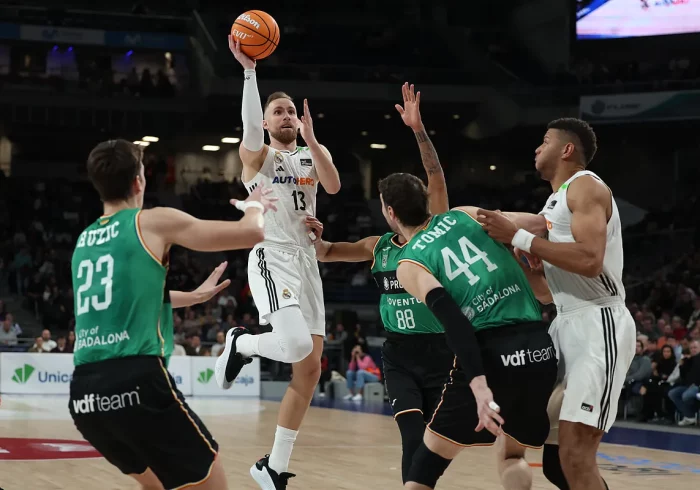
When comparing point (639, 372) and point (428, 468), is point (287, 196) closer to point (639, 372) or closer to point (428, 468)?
point (428, 468)

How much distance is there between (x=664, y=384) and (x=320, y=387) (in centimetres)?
A: 844

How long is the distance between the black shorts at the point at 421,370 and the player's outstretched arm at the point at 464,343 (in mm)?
1477

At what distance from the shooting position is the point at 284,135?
6.95 m

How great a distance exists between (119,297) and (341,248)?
9.32ft

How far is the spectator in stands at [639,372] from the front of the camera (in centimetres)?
1478

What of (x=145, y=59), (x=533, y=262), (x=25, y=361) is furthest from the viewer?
(x=145, y=59)

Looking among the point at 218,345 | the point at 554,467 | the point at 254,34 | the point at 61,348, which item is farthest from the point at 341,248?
the point at 61,348

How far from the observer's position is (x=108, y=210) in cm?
413

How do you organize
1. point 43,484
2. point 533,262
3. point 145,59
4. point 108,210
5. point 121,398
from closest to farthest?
point 121,398
point 108,210
point 533,262
point 43,484
point 145,59

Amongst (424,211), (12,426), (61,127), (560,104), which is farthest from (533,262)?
(61,127)

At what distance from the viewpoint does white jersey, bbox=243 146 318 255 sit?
6.78m

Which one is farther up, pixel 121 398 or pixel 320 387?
pixel 121 398

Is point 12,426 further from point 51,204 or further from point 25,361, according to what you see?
point 51,204

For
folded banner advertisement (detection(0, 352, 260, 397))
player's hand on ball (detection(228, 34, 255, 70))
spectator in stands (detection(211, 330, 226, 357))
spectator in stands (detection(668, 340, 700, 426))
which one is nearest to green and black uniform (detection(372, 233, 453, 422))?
player's hand on ball (detection(228, 34, 255, 70))
